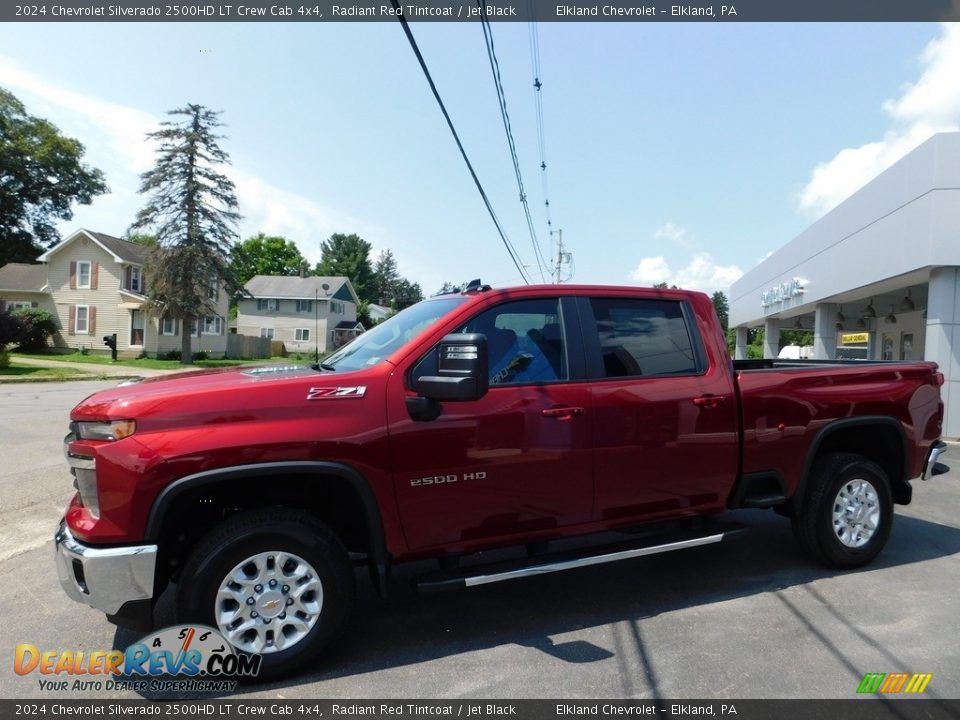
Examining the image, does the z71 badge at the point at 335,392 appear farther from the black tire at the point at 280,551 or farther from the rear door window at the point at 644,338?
the rear door window at the point at 644,338

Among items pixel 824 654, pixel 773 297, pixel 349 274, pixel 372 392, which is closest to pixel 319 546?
pixel 372 392

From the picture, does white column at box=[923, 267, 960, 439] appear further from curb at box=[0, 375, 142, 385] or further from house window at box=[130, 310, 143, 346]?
house window at box=[130, 310, 143, 346]

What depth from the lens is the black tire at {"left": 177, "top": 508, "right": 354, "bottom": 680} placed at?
3045mm

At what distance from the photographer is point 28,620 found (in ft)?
12.6

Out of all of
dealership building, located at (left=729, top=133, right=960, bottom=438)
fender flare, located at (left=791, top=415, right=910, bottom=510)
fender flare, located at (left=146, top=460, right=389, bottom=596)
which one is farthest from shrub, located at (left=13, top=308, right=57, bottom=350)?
fender flare, located at (left=791, top=415, right=910, bottom=510)

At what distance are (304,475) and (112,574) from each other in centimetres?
95

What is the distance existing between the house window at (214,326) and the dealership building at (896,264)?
116 feet

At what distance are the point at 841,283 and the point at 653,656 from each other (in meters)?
16.7

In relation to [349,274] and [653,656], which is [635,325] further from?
[349,274]

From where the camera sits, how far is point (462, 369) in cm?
319

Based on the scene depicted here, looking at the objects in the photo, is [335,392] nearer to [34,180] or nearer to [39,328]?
[39,328]

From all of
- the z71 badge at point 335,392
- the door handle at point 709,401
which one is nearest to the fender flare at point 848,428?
the door handle at point 709,401

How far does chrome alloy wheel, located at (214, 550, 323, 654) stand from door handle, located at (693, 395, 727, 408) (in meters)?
2.53

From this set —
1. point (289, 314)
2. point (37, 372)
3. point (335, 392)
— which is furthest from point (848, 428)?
point (289, 314)
